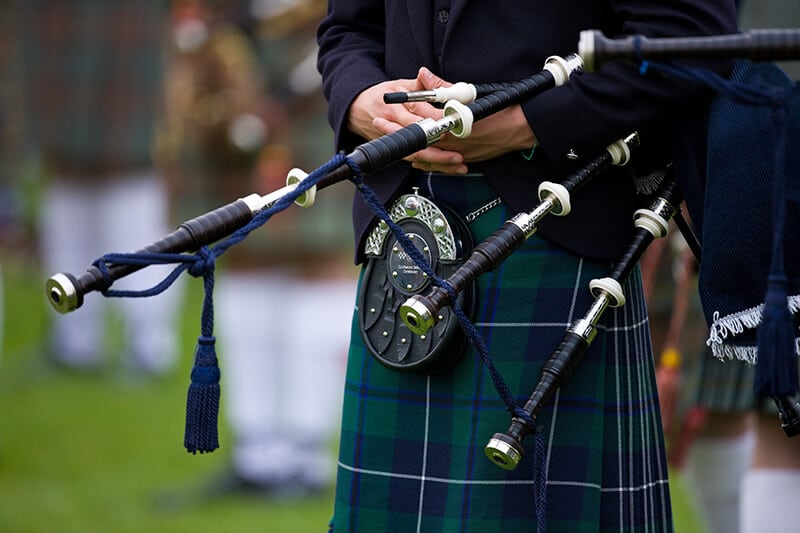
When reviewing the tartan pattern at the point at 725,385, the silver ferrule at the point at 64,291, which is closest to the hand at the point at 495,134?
the silver ferrule at the point at 64,291

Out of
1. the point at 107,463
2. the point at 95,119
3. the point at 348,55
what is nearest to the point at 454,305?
the point at 348,55

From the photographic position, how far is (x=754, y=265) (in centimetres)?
158

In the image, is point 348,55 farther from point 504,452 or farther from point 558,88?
point 504,452

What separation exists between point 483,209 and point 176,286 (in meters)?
4.78

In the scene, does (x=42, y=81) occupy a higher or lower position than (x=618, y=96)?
higher

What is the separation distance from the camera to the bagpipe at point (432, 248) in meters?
1.43

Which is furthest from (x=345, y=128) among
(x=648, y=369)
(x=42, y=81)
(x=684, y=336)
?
(x=42, y=81)

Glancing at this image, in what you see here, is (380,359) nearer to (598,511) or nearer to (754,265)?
(598,511)

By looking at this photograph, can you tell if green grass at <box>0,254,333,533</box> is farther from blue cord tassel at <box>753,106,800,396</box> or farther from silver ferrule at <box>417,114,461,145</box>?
blue cord tassel at <box>753,106,800,396</box>

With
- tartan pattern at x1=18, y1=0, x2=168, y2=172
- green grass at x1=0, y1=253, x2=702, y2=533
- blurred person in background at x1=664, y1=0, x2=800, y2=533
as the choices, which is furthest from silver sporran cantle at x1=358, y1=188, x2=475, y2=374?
tartan pattern at x1=18, y1=0, x2=168, y2=172

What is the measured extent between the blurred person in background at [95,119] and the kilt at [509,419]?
3.50 metres

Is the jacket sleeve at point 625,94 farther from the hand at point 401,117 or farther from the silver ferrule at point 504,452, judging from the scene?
the silver ferrule at point 504,452

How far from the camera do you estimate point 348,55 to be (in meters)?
1.96

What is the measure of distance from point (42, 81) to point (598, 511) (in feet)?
14.1
